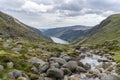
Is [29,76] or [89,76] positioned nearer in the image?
[29,76]

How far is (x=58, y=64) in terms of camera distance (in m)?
57.9

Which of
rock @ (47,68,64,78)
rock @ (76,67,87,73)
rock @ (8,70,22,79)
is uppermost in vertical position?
rock @ (8,70,22,79)

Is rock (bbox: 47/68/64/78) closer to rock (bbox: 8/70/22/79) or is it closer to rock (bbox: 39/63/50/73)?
rock (bbox: 39/63/50/73)

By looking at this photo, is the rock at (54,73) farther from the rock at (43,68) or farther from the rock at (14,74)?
the rock at (14,74)

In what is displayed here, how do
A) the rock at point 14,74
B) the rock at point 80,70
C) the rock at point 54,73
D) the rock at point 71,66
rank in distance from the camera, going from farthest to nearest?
the rock at point 80,70 → the rock at point 71,66 → the rock at point 54,73 → the rock at point 14,74

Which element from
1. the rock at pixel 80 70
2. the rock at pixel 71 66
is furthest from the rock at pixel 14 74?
the rock at pixel 80 70

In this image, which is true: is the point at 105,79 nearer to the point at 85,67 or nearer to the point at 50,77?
the point at 50,77

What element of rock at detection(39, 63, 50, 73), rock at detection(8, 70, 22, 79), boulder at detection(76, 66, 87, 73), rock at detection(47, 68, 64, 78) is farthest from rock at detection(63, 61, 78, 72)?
rock at detection(8, 70, 22, 79)

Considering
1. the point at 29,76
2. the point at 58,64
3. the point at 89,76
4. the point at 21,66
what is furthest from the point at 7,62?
the point at 89,76

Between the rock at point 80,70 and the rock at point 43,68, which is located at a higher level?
the rock at point 43,68

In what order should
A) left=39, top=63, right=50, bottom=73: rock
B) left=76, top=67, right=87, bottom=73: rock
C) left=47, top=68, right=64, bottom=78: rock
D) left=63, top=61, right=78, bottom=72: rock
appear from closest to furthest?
left=47, top=68, right=64, bottom=78: rock
left=39, top=63, right=50, bottom=73: rock
left=63, top=61, right=78, bottom=72: rock
left=76, top=67, right=87, bottom=73: rock

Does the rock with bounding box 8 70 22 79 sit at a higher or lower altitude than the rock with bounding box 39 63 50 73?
higher

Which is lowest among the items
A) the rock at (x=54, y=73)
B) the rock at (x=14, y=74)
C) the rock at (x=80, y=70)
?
the rock at (x=80, y=70)

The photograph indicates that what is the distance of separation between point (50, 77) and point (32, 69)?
5.00 metres
